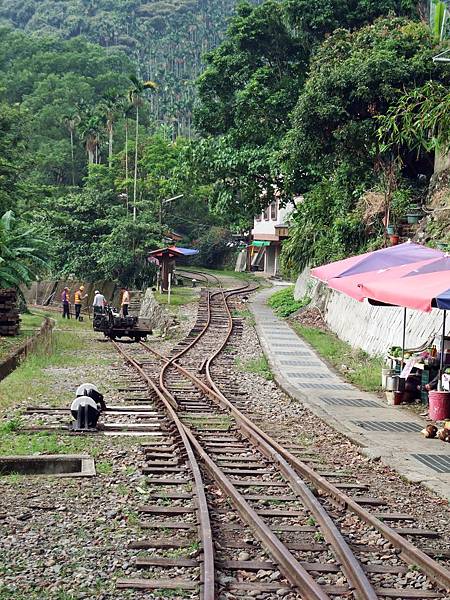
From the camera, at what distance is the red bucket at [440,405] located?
13078 mm

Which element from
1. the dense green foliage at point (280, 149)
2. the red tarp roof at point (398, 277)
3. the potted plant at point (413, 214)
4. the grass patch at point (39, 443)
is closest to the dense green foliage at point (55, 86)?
the dense green foliage at point (280, 149)

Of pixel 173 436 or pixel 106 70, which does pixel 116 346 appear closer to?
pixel 173 436

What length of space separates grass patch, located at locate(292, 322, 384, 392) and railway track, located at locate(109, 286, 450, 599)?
5177mm

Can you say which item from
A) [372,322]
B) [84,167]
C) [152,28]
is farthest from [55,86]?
[152,28]

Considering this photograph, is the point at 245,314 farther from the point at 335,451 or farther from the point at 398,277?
the point at 335,451

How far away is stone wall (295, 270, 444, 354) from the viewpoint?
18125 millimetres

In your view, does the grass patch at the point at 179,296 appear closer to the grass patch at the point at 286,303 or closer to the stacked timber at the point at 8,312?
the grass patch at the point at 286,303

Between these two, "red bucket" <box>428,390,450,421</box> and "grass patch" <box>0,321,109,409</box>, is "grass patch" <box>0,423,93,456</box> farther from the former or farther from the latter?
"red bucket" <box>428,390,450,421</box>

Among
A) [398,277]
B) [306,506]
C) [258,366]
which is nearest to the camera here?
[306,506]

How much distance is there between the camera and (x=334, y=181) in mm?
29594

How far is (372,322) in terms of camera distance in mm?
22234

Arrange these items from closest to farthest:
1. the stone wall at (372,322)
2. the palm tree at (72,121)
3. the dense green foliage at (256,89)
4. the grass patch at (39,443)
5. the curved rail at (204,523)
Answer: the curved rail at (204,523) → the grass patch at (39,443) → the stone wall at (372,322) → the dense green foliage at (256,89) → the palm tree at (72,121)

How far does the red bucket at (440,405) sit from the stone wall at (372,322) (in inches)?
119

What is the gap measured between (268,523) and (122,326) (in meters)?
20.4
